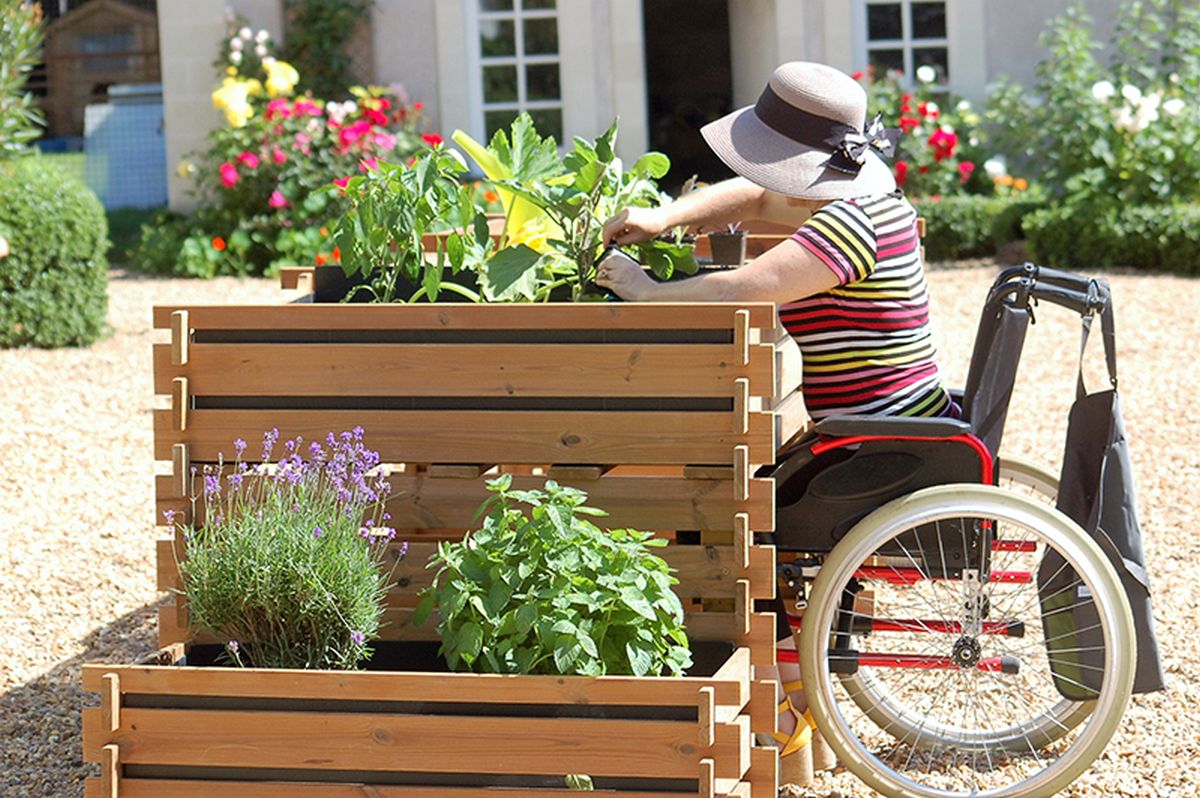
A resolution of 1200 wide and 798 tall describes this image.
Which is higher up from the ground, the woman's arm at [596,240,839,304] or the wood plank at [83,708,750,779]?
the woman's arm at [596,240,839,304]

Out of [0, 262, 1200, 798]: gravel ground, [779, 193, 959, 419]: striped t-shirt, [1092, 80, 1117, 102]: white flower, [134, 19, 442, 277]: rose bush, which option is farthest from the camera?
[134, 19, 442, 277]: rose bush

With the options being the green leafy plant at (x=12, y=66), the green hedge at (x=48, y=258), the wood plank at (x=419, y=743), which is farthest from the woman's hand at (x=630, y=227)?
the green leafy plant at (x=12, y=66)

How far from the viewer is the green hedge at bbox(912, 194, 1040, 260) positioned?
33.6ft

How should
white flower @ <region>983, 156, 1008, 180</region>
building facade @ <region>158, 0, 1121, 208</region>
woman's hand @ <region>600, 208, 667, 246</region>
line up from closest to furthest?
woman's hand @ <region>600, 208, 667, 246</region>, white flower @ <region>983, 156, 1008, 180</region>, building facade @ <region>158, 0, 1121, 208</region>

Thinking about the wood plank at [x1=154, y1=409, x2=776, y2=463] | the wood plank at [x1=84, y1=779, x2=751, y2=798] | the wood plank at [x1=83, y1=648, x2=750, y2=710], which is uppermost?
the wood plank at [x1=154, y1=409, x2=776, y2=463]

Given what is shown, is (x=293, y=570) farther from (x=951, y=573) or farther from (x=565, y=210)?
A: (x=951, y=573)

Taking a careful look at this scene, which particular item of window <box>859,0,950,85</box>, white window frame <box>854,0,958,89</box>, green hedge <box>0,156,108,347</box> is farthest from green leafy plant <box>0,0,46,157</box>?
window <box>859,0,950,85</box>

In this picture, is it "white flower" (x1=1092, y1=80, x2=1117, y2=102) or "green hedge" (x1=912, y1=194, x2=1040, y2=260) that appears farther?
"green hedge" (x1=912, y1=194, x2=1040, y2=260)

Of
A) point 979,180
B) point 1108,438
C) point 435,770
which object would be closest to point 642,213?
point 1108,438

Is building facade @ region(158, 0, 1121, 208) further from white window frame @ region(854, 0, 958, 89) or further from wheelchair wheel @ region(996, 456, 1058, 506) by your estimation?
wheelchair wheel @ region(996, 456, 1058, 506)

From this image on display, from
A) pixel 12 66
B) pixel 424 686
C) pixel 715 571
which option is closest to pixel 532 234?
pixel 715 571

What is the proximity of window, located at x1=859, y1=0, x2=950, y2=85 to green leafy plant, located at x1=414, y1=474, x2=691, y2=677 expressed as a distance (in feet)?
32.1

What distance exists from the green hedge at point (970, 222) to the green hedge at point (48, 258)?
5160mm

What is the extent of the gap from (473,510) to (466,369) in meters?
0.25
